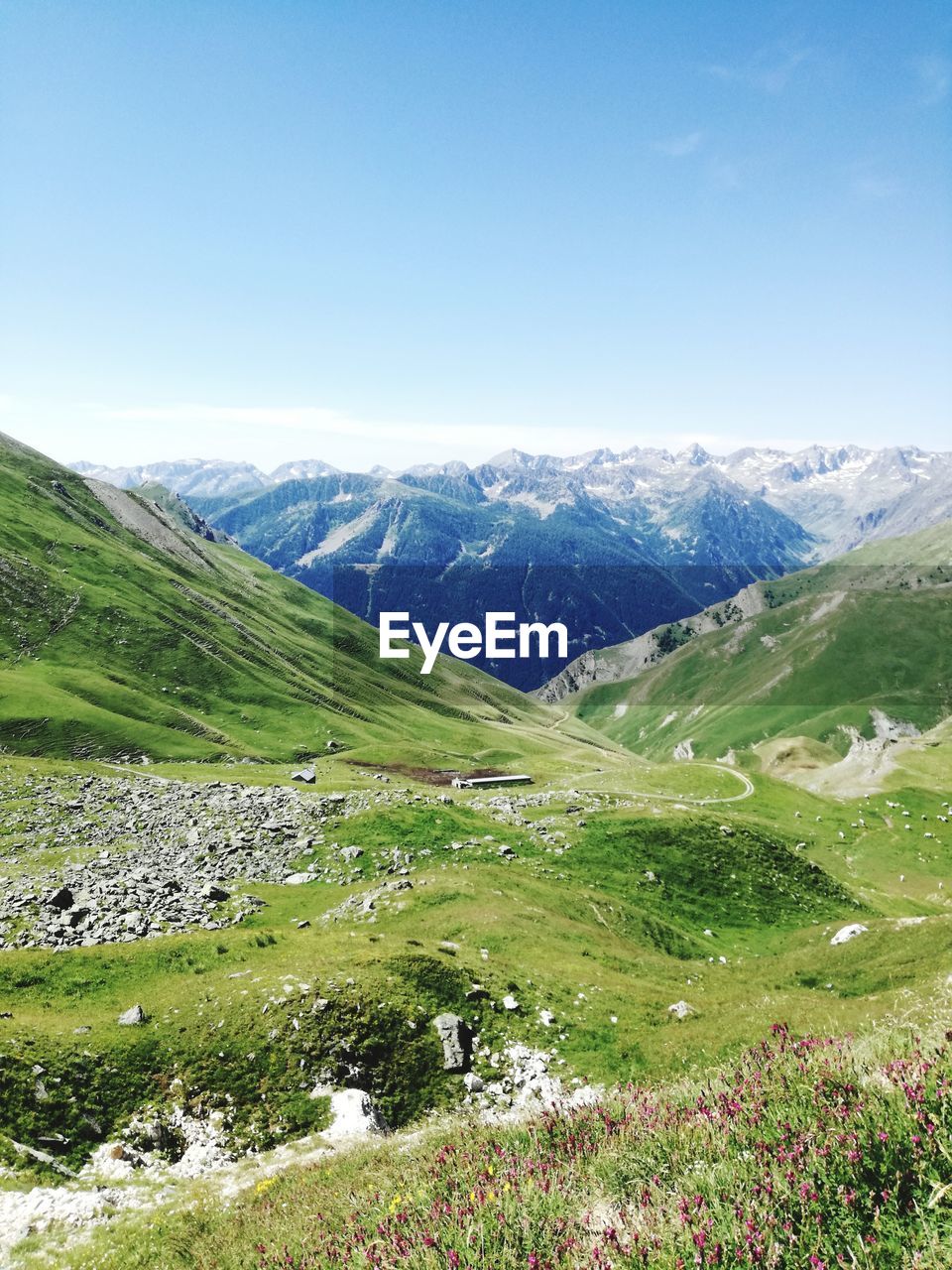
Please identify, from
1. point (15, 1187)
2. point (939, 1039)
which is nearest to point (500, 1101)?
point (15, 1187)

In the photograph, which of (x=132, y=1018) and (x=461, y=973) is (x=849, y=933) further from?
(x=132, y=1018)

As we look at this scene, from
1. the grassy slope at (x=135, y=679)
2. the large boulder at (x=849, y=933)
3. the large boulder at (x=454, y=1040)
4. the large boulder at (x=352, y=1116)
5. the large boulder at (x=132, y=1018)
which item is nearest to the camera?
the large boulder at (x=352, y=1116)

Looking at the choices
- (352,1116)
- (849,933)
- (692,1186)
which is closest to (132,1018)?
(352,1116)

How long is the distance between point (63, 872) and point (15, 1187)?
31.1 m

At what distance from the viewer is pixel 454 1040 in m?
24.3

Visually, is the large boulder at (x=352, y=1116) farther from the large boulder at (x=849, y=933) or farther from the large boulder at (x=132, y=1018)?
the large boulder at (x=849, y=933)

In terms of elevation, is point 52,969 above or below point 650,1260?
below

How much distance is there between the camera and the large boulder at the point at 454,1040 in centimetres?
2375

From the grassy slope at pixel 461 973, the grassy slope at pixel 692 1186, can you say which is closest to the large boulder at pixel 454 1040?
the grassy slope at pixel 461 973

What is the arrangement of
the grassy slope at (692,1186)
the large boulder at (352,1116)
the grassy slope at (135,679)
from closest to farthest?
the grassy slope at (692,1186), the large boulder at (352,1116), the grassy slope at (135,679)

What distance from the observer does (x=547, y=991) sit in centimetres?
2892

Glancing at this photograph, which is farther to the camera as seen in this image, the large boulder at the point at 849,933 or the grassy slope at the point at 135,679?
the grassy slope at the point at 135,679

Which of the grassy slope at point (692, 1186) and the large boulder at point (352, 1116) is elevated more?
the grassy slope at point (692, 1186)

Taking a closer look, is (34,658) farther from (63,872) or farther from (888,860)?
(888,860)
